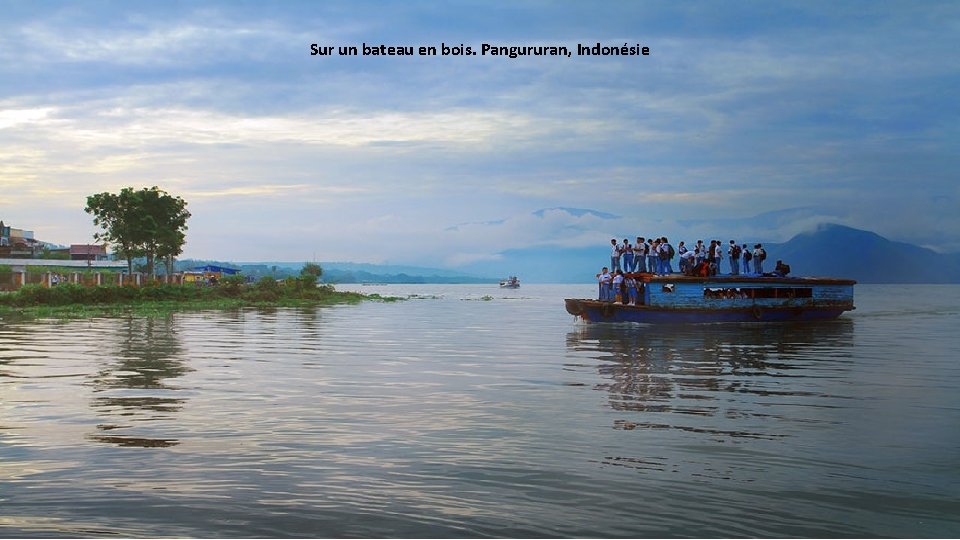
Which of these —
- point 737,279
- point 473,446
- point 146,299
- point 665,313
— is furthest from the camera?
point 146,299

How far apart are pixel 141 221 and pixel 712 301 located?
50.9 m

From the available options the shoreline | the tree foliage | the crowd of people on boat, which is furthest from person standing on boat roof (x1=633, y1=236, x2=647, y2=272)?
the tree foliage

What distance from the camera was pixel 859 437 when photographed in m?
12.4

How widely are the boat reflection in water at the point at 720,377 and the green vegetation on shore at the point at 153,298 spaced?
30.7m

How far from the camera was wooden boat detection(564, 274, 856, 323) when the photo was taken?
4069 centimetres

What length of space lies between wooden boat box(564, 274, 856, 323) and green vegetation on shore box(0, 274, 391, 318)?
26770 mm

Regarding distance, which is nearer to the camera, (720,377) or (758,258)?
(720,377)

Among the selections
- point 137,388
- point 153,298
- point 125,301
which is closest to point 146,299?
point 153,298

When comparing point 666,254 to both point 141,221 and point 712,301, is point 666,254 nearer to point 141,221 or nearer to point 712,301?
point 712,301

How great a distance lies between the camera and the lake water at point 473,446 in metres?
8.22

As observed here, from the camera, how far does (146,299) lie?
59.5 metres

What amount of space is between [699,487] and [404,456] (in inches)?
146

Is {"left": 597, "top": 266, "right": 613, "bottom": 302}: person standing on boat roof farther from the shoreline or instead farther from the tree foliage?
the tree foliage

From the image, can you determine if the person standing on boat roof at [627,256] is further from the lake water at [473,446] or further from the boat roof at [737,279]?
the lake water at [473,446]
